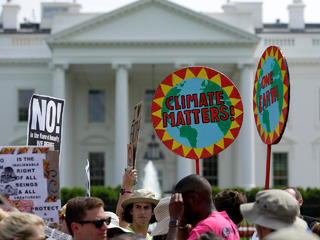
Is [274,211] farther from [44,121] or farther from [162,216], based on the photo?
[44,121]

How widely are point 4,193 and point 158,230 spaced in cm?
124

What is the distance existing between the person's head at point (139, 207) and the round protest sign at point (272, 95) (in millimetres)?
1113

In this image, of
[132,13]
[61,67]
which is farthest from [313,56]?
[61,67]

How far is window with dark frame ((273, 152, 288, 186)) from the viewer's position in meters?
44.2

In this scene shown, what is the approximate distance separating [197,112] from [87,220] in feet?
7.38

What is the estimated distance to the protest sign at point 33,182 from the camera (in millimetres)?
5383

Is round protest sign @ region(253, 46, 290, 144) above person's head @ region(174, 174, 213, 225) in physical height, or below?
above

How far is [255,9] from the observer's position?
49625 mm

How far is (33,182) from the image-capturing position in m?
5.41

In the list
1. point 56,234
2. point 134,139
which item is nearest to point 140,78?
point 134,139

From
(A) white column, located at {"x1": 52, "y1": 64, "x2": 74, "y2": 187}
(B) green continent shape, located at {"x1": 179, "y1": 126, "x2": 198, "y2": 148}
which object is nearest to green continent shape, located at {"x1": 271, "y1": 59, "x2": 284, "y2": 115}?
(B) green continent shape, located at {"x1": 179, "y1": 126, "x2": 198, "y2": 148}

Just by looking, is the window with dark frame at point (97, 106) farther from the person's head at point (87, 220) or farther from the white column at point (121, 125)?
the person's head at point (87, 220)

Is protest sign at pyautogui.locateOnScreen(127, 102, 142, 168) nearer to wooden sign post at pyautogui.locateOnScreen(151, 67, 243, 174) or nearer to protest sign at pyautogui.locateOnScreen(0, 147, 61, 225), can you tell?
wooden sign post at pyautogui.locateOnScreen(151, 67, 243, 174)

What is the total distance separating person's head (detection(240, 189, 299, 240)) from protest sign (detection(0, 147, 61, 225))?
1.73 m
